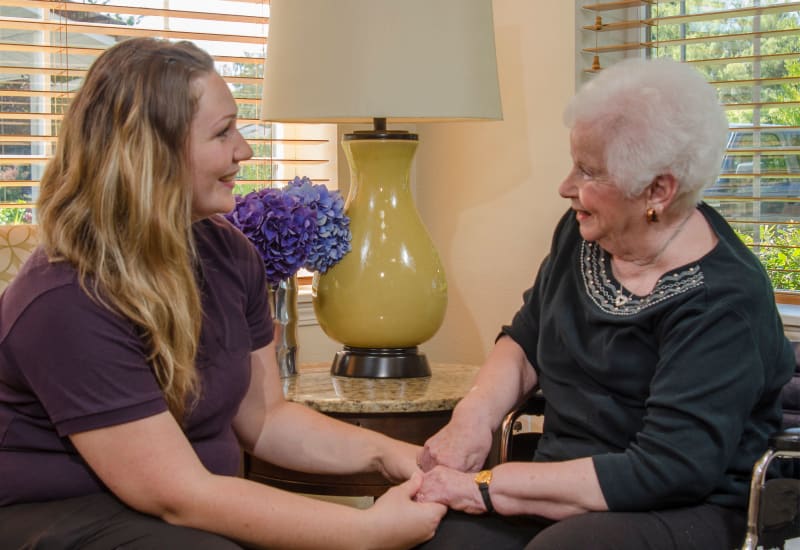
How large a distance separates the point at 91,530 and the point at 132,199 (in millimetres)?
486

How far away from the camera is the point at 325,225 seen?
240cm

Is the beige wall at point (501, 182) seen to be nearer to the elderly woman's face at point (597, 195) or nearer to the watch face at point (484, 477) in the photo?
the elderly woman's face at point (597, 195)

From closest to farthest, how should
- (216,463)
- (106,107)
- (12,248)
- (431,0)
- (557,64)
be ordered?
(106,107), (216,463), (431,0), (12,248), (557,64)

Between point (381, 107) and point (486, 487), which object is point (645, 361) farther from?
point (381, 107)

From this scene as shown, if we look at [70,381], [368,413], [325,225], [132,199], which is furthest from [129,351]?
[325,225]

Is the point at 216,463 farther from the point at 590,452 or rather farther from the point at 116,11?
the point at 116,11

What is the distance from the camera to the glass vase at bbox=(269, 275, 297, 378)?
249 centimetres

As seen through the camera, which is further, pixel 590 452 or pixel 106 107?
pixel 590 452

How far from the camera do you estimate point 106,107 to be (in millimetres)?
1614

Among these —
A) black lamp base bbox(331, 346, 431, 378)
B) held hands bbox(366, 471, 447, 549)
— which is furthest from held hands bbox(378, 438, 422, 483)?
black lamp base bbox(331, 346, 431, 378)

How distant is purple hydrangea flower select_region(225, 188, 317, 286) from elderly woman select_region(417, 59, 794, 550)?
642mm

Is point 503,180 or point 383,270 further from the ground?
point 503,180

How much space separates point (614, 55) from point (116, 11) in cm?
142

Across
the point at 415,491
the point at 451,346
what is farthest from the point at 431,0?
the point at 451,346
